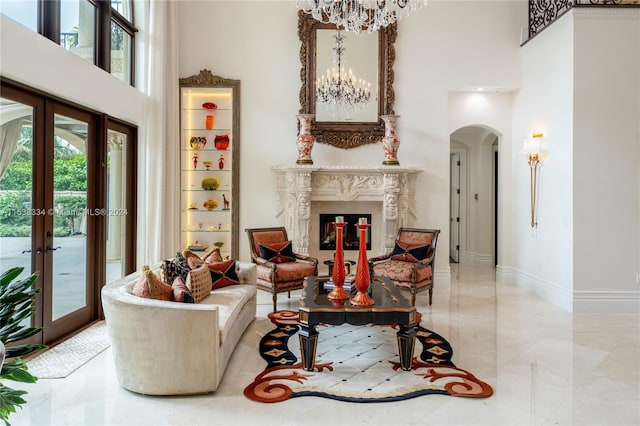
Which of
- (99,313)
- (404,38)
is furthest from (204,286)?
(404,38)

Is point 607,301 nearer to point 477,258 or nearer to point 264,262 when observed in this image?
point 477,258

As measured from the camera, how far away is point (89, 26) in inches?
180

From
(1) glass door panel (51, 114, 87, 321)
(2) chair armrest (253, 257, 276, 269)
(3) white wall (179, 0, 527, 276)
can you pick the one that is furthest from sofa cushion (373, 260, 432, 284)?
(1) glass door panel (51, 114, 87, 321)

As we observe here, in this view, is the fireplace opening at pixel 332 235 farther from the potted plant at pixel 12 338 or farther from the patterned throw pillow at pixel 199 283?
the potted plant at pixel 12 338

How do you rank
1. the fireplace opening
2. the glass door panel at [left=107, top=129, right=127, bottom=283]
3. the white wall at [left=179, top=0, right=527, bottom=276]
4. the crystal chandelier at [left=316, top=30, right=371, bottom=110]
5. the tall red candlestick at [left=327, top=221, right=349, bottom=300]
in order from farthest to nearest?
the fireplace opening → the white wall at [left=179, top=0, right=527, bottom=276] → the crystal chandelier at [left=316, top=30, right=371, bottom=110] → the glass door panel at [left=107, top=129, right=127, bottom=283] → the tall red candlestick at [left=327, top=221, right=349, bottom=300]

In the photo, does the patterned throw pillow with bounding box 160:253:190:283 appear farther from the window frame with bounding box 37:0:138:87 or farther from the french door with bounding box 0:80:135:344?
the window frame with bounding box 37:0:138:87

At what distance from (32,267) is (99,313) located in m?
1.23

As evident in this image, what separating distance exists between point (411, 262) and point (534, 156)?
240 cm

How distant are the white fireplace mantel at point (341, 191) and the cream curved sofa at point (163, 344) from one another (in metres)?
3.63

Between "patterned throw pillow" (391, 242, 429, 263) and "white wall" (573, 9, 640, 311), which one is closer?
"white wall" (573, 9, 640, 311)

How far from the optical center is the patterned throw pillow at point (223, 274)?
14.1 feet

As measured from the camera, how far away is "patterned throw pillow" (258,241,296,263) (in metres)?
5.52

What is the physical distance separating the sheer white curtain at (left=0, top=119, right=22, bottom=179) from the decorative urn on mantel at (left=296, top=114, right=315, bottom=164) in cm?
359

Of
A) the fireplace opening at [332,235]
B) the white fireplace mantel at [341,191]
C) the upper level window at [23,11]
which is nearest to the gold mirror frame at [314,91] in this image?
the white fireplace mantel at [341,191]
